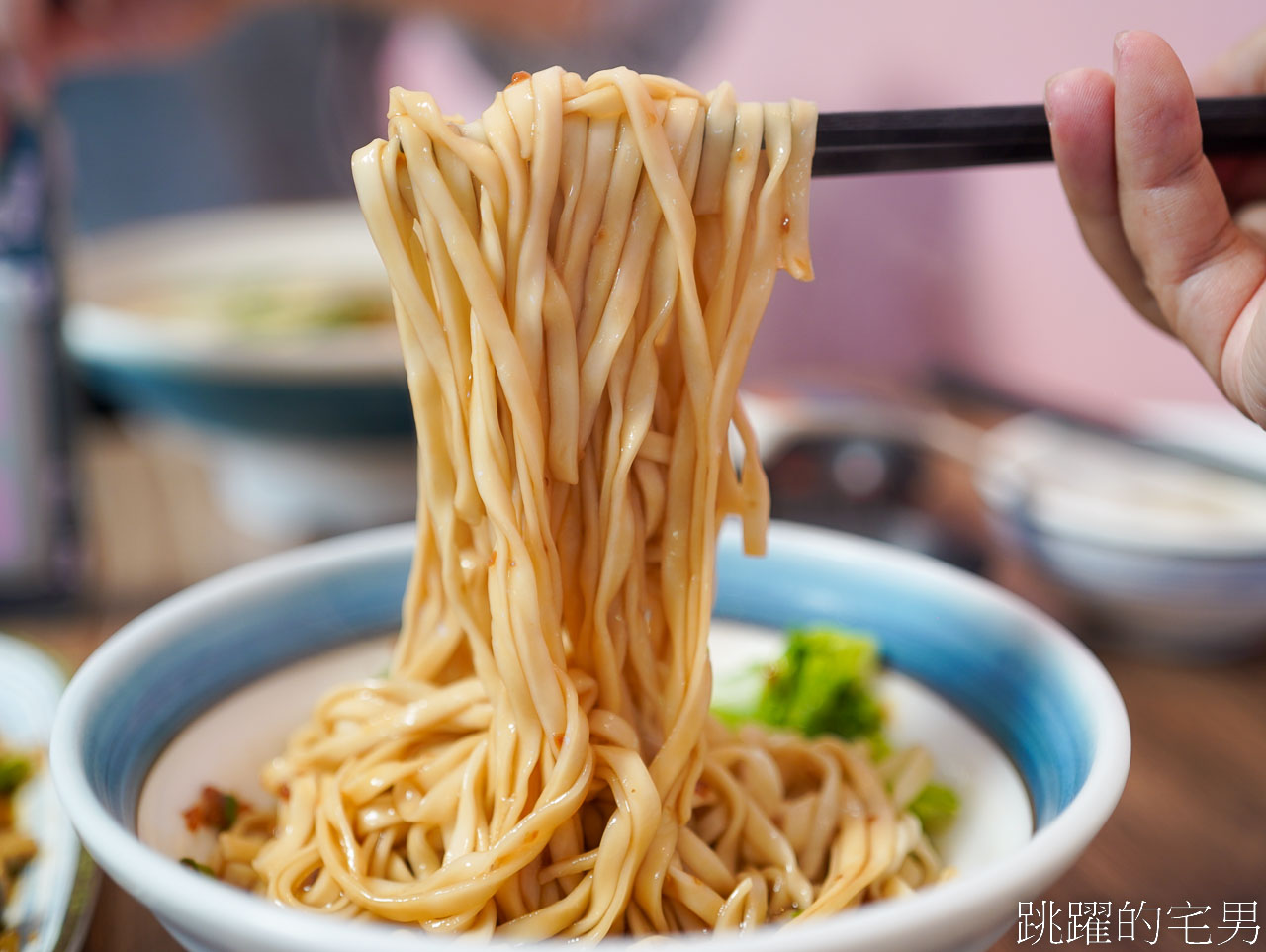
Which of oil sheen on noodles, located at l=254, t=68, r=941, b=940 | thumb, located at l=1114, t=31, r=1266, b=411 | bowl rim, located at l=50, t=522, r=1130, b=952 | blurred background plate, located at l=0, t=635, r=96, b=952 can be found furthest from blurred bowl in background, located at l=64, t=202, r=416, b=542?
thumb, located at l=1114, t=31, r=1266, b=411

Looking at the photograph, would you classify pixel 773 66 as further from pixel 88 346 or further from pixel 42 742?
pixel 42 742

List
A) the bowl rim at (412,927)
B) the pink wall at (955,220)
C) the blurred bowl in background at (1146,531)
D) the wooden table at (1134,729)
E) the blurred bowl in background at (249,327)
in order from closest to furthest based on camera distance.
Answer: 1. the bowl rim at (412,927)
2. the wooden table at (1134,729)
3. the blurred bowl in background at (1146,531)
4. the blurred bowl in background at (249,327)
5. the pink wall at (955,220)

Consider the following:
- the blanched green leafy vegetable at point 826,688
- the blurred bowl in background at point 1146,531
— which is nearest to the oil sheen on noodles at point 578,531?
the blanched green leafy vegetable at point 826,688

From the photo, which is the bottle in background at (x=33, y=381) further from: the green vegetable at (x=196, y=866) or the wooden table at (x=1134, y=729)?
the green vegetable at (x=196, y=866)

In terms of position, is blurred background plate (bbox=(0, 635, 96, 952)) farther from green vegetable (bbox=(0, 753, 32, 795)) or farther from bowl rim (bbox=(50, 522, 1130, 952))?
bowl rim (bbox=(50, 522, 1130, 952))

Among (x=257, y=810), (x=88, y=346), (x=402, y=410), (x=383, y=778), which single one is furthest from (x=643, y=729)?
(x=88, y=346)

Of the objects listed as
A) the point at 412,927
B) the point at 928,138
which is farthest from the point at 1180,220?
the point at 412,927
